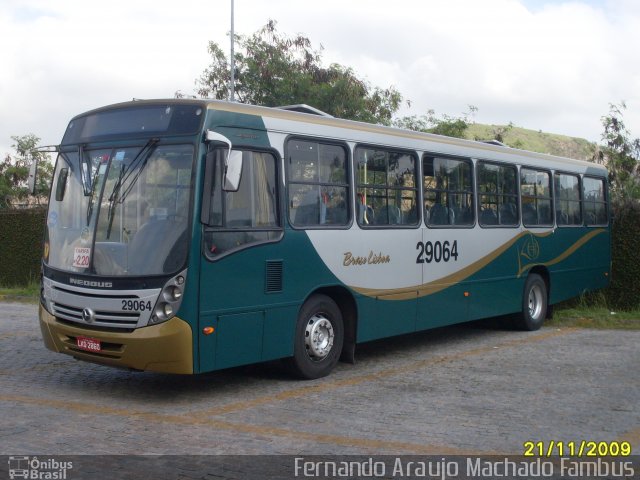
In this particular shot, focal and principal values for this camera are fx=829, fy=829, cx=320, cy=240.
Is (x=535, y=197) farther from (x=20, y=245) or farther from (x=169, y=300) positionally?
(x=20, y=245)

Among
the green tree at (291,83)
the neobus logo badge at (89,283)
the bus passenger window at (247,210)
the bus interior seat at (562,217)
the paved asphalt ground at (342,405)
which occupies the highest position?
the green tree at (291,83)

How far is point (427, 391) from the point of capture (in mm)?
8852

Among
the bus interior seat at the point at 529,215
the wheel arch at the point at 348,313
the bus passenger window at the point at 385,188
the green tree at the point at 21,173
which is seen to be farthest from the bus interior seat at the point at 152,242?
the green tree at the point at 21,173

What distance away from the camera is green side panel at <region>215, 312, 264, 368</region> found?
820 cm

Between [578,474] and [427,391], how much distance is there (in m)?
2.91

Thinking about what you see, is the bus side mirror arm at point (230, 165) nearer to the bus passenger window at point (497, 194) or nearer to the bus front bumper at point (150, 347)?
the bus front bumper at point (150, 347)

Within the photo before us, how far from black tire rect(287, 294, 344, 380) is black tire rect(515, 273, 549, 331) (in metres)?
4.96

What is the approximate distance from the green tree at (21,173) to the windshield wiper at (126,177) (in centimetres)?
2037

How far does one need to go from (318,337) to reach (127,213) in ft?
8.79

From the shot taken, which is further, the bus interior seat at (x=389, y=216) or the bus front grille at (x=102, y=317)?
the bus interior seat at (x=389, y=216)

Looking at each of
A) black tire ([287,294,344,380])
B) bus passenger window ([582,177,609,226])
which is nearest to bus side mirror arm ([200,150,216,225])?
black tire ([287,294,344,380])

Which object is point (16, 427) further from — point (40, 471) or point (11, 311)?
point (11, 311)

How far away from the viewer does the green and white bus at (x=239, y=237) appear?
7.99 m

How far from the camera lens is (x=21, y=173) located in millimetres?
29656
